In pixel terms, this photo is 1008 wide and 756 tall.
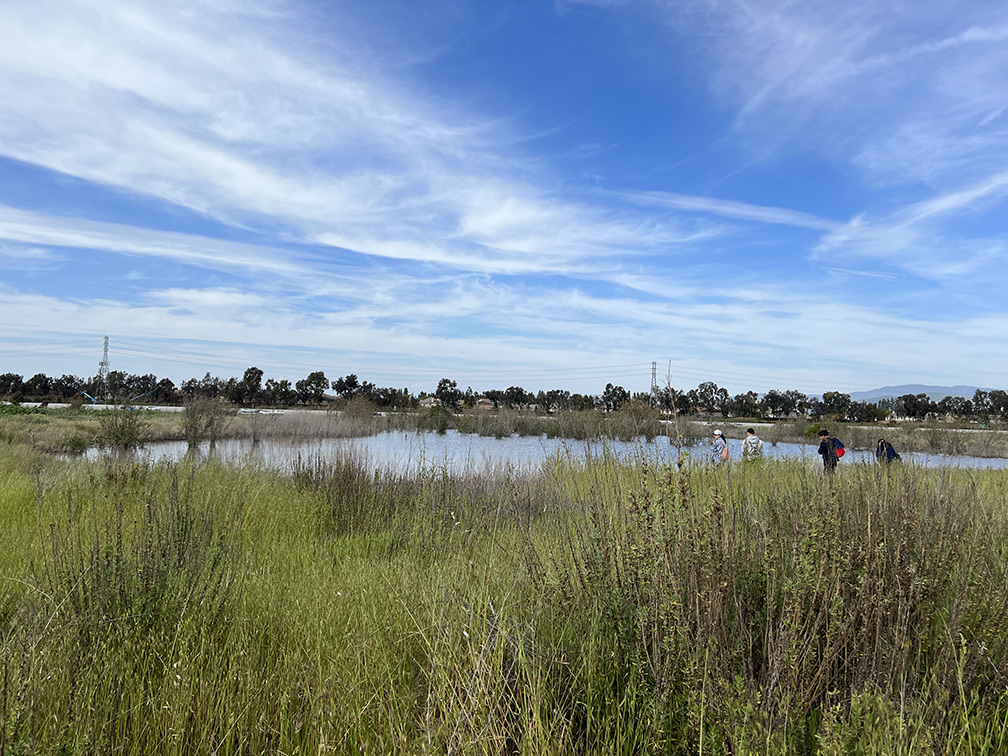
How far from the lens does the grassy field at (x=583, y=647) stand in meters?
2.12

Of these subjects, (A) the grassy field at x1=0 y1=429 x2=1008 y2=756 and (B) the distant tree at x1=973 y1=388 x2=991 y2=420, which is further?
(B) the distant tree at x1=973 y1=388 x2=991 y2=420

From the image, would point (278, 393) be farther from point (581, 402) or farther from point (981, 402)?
point (981, 402)

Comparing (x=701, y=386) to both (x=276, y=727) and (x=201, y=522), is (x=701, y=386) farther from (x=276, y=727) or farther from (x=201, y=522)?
(x=201, y=522)

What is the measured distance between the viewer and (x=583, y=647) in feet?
8.47

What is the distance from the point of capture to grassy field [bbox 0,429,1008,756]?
83.7 inches

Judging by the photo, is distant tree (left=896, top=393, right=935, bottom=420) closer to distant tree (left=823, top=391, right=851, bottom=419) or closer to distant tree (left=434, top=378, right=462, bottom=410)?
distant tree (left=823, top=391, right=851, bottom=419)

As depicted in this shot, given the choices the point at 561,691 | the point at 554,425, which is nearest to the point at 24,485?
the point at 561,691

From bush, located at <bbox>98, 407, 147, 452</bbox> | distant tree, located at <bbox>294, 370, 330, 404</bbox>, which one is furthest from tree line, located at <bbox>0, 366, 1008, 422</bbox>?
bush, located at <bbox>98, 407, 147, 452</bbox>

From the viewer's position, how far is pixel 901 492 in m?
4.05

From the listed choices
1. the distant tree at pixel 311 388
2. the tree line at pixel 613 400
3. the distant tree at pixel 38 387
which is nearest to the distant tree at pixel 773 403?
the tree line at pixel 613 400

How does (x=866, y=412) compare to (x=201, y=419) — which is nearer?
(x=201, y=419)

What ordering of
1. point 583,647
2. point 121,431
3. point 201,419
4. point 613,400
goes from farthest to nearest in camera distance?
point 613,400 < point 201,419 < point 121,431 < point 583,647

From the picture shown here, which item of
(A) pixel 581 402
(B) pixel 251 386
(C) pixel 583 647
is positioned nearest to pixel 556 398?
(A) pixel 581 402

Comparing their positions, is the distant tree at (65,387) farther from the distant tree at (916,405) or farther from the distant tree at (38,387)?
the distant tree at (916,405)
